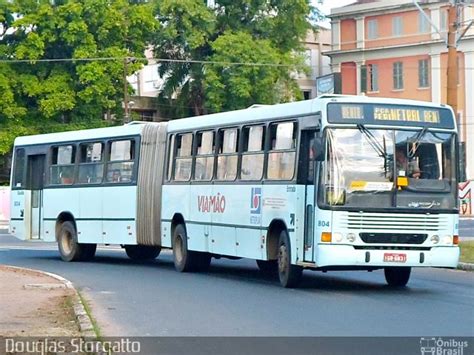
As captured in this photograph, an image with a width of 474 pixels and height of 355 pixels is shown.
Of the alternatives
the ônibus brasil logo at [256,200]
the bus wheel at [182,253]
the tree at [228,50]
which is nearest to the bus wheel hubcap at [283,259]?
the ônibus brasil logo at [256,200]

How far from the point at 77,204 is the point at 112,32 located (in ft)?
110

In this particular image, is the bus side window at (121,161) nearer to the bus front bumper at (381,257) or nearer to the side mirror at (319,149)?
the side mirror at (319,149)

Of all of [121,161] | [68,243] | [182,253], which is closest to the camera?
[182,253]

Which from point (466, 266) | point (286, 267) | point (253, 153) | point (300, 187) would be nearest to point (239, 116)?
point (253, 153)

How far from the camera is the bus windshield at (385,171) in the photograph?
18016mm

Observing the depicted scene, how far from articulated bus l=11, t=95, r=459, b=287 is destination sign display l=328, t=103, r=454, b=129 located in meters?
0.02

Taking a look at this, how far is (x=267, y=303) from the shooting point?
55.7 feet

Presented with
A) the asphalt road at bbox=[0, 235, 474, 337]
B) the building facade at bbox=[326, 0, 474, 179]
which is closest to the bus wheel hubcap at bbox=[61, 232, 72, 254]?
the asphalt road at bbox=[0, 235, 474, 337]

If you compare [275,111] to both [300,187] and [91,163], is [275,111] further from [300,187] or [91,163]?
[91,163]

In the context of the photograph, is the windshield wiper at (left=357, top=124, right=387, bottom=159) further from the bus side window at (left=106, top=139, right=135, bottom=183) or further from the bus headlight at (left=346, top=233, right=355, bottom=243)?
the bus side window at (left=106, top=139, right=135, bottom=183)

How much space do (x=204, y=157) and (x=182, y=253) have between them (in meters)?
2.15

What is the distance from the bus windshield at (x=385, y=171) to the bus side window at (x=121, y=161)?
9.12 metres

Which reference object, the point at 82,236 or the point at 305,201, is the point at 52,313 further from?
the point at 82,236

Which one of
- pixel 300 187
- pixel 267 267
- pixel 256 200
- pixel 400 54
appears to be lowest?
pixel 267 267
